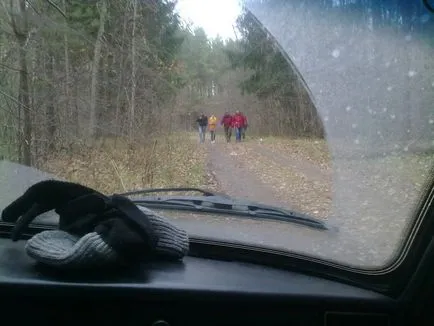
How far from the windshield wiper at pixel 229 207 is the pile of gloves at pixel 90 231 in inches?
28.5

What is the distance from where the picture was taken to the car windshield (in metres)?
2.46

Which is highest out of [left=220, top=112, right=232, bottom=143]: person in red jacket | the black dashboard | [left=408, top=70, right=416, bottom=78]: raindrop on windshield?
[left=408, top=70, right=416, bottom=78]: raindrop on windshield

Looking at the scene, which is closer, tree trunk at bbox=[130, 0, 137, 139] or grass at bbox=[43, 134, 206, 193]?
grass at bbox=[43, 134, 206, 193]

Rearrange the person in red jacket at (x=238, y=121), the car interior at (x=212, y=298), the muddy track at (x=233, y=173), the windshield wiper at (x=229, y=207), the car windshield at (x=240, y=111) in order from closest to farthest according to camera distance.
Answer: the car interior at (x=212, y=298) < the car windshield at (x=240, y=111) < the windshield wiper at (x=229, y=207) < the muddy track at (x=233, y=173) < the person in red jacket at (x=238, y=121)

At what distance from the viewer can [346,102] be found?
9.23 feet

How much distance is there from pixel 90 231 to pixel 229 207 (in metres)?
1.09

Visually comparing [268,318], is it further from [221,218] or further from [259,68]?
[259,68]

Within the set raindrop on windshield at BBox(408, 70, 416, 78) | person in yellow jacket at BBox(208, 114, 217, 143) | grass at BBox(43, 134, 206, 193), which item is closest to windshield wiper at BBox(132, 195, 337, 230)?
grass at BBox(43, 134, 206, 193)

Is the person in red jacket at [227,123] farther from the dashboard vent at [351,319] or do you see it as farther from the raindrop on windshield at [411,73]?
the dashboard vent at [351,319]

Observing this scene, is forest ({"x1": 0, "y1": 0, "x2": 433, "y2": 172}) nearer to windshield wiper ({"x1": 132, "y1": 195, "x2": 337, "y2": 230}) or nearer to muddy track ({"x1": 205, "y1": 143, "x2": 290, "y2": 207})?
muddy track ({"x1": 205, "y1": 143, "x2": 290, "y2": 207})

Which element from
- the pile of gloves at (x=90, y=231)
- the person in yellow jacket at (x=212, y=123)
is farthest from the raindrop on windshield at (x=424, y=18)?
the person in yellow jacket at (x=212, y=123)

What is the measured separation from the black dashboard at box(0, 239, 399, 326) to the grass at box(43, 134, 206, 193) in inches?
64.0

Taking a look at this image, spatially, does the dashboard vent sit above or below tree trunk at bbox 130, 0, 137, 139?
below

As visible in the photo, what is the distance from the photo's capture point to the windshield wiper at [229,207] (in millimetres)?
3094
